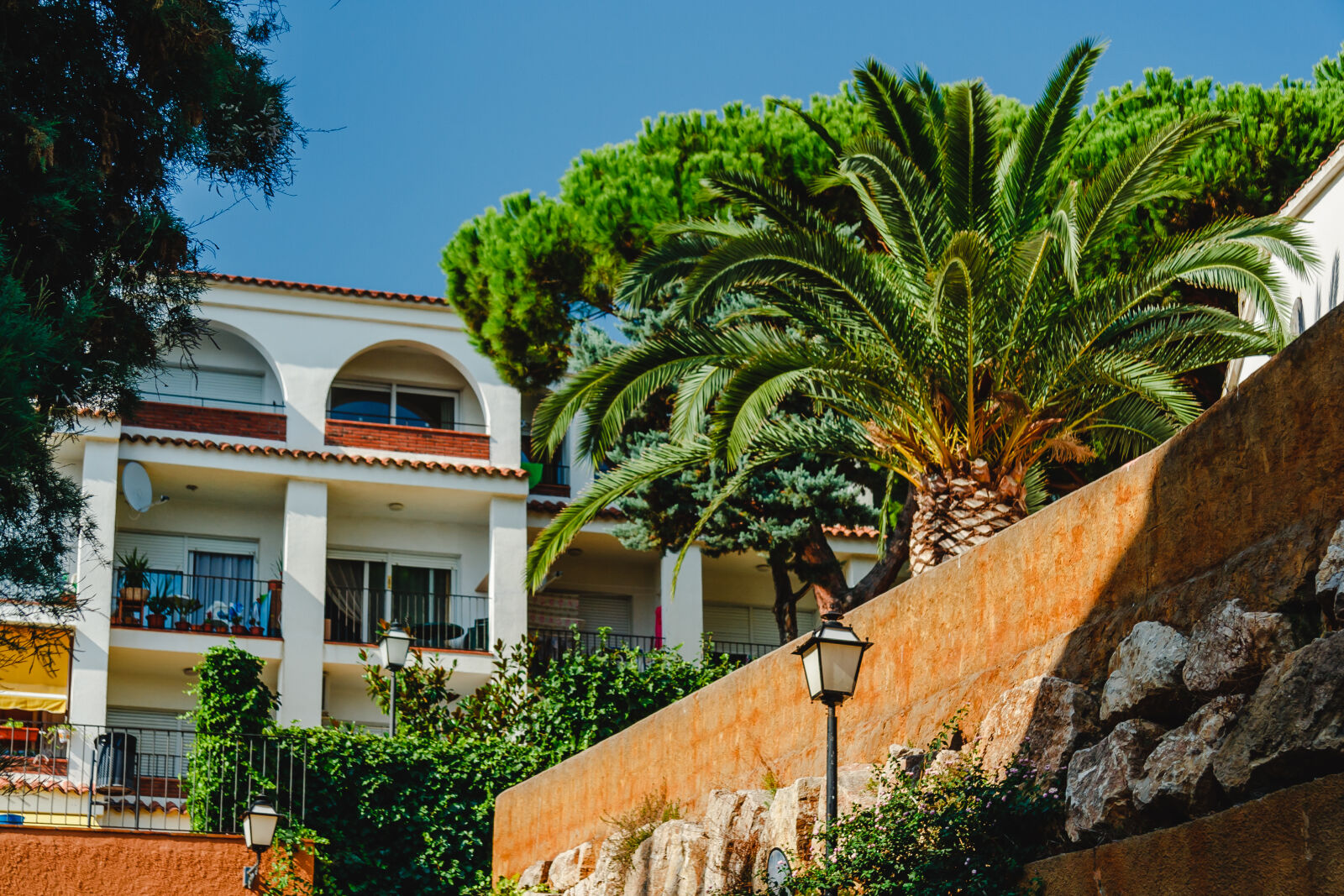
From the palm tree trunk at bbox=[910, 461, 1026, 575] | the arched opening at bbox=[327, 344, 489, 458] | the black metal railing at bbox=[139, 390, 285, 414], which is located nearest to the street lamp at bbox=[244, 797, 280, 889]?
the palm tree trunk at bbox=[910, 461, 1026, 575]

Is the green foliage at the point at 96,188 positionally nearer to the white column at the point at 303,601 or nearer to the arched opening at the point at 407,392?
the white column at the point at 303,601

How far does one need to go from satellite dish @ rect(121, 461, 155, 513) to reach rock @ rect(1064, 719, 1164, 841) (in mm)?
21595

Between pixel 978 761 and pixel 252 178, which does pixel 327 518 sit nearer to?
pixel 252 178

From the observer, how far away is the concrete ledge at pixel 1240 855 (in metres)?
5.15

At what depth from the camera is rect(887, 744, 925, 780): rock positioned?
8.45 m

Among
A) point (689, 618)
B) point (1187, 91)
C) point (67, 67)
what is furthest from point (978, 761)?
point (689, 618)

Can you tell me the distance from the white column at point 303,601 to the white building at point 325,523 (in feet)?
0.11

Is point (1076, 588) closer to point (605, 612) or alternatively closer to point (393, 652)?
point (393, 652)

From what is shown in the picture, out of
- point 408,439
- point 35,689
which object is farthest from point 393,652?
point 408,439

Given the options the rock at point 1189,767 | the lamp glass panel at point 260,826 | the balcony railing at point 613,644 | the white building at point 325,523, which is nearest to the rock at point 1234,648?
the rock at point 1189,767

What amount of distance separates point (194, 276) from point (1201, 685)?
613cm

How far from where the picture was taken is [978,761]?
784 centimetres

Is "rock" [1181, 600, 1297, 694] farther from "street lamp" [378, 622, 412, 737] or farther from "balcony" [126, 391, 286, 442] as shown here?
"balcony" [126, 391, 286, 442]

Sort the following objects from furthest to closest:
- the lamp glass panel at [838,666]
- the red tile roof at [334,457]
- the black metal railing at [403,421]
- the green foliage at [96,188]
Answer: the black metal railing at [403,421], the red tile roof at [334,457], the lamp glass panel at [838,666], the green foliage at [96,188]
